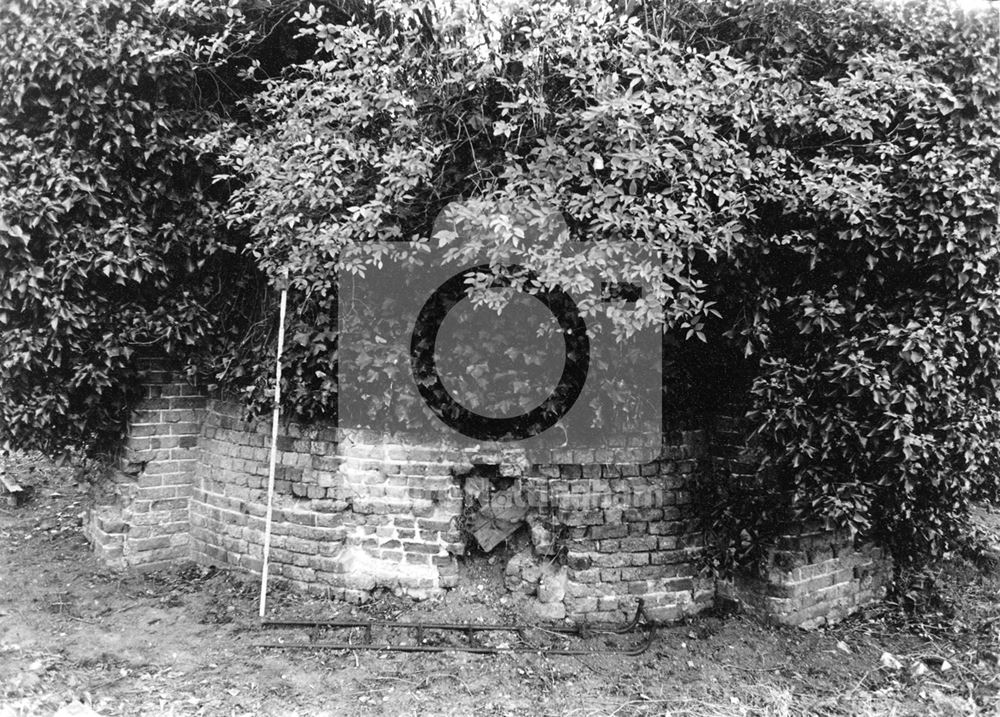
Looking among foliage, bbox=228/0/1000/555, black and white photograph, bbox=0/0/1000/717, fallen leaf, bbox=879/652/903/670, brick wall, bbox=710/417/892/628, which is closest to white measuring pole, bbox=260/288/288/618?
black and white photograph, bbox=0/0/1000/717

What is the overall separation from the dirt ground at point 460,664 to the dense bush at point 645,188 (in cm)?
66

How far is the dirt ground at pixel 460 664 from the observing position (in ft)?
12.4

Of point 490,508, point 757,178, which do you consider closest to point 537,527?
point 490,508

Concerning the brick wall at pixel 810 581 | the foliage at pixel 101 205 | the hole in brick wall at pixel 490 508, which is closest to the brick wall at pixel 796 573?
the brick wall at pixel 810 581

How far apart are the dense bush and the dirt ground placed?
0.66 meters

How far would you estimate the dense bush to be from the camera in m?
3.67

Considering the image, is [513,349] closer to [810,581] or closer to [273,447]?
[273,447]

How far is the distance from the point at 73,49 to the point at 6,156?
81cm

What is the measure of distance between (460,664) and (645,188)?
2.80m

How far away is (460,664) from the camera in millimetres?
4113

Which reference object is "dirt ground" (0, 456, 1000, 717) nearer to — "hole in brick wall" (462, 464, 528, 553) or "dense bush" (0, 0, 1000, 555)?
"hole in brick wall" (462, 464, 528, 553)

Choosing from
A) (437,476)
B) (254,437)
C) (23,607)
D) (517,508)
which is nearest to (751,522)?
(517,508)

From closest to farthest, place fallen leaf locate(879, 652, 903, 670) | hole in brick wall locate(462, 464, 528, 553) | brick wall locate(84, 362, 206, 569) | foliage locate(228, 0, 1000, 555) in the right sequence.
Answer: foliage locate(228, 0, 1000, 555)
fallen leaf locate(879, 652, 903, 670)
hole in brick wall locate(462, 464, 528, 553)
brick wall locate(84, 362, 206, 569)

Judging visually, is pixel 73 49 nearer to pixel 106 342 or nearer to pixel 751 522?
pixel 106 342
